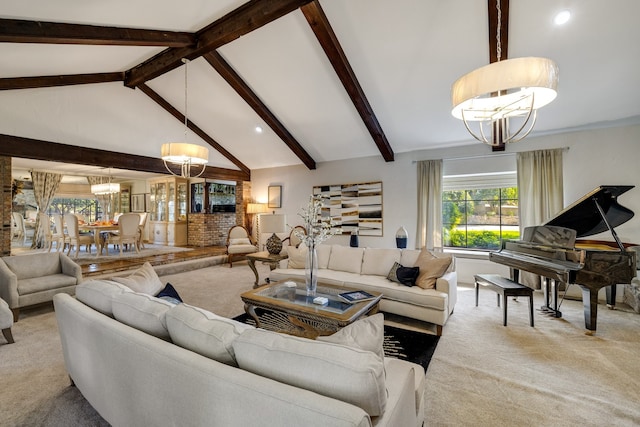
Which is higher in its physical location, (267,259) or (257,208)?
(257,208)

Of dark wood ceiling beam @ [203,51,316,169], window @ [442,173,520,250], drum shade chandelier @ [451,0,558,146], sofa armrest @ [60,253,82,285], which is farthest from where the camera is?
window @ [442,173,520,250]

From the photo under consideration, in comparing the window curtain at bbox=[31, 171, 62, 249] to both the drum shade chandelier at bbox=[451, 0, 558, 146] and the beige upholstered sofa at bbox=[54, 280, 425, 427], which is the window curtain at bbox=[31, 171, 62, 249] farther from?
the drum shade chandelier at bbox=[451, 0, 558, 146]

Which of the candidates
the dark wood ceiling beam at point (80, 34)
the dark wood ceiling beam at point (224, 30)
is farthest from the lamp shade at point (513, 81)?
the dark wood ceiling beam at point (80, 34)

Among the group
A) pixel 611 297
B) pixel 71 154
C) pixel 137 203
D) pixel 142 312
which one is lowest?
pixel 611 297

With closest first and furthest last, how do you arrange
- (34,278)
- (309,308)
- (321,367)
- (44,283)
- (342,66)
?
(321,367) < (309,308) < (44,283) < (34,278) < (342,66)

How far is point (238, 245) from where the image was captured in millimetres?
6672

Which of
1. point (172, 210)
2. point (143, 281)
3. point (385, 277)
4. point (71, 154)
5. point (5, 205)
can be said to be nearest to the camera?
point (143, 281)

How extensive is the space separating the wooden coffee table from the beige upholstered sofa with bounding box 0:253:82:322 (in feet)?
8.63

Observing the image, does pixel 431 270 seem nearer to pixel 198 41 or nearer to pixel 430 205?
pixel 430 205

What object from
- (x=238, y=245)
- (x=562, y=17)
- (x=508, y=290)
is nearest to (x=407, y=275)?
(x=508, y=290)

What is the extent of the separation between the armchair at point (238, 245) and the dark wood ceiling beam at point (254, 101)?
2447mm

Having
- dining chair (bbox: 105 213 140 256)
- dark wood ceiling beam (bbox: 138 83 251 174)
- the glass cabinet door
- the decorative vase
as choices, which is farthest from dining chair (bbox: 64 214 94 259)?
the decorative vase

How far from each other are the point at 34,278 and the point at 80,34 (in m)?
3.01

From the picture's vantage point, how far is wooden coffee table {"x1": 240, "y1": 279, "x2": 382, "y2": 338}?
2334 millimetres
